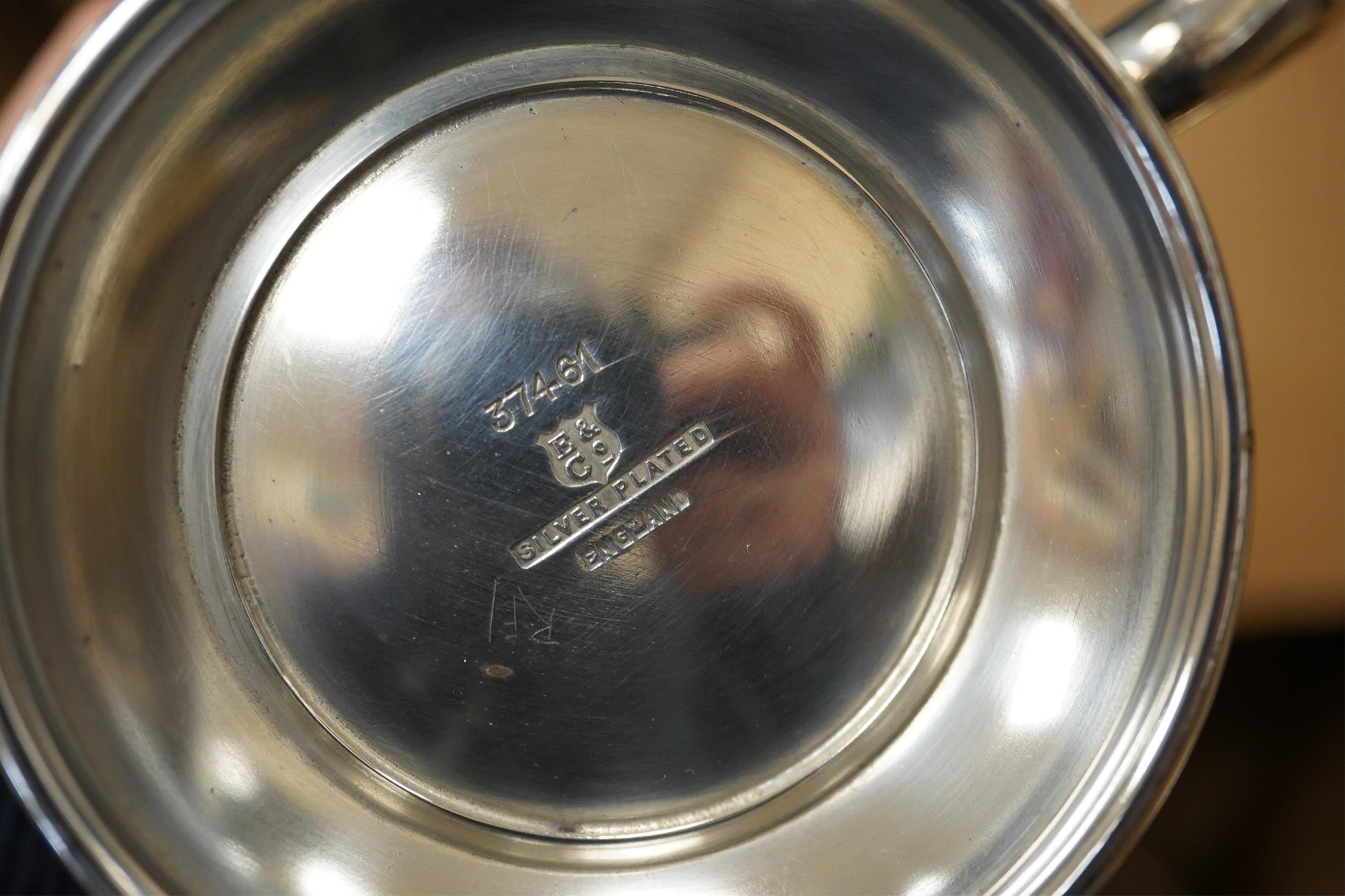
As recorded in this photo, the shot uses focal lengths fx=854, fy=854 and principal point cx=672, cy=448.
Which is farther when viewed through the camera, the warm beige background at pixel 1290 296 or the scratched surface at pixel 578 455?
the warm beige background at pixel 1290 296

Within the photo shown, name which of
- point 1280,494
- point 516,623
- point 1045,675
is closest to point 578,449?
point 516,623

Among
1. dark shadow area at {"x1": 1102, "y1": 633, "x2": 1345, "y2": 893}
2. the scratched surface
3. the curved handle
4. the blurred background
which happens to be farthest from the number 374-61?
dark shadow area at {"x1": 1102, "y1": 633, "x2": 1345, "y2": 893}

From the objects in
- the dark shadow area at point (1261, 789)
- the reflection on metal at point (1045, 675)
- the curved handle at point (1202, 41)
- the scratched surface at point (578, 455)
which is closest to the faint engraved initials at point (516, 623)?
the scratched surface at point (578, 455)

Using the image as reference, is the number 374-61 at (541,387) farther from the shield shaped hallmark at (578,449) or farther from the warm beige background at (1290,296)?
the warm beige background at (1290,296)

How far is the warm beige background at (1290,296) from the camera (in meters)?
0.63

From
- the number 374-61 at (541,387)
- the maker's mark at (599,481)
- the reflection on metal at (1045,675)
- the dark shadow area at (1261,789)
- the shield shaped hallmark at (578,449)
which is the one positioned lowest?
the dark shadow area at (1261,789)

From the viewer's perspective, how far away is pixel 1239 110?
2.08ft

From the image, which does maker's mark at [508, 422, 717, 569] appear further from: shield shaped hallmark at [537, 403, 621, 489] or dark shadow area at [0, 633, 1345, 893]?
dark shadow area at [0, 633, 1345, 893]

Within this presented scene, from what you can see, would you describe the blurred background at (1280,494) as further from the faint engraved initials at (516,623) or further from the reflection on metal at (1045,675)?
the faint engraved initials at (516,623)

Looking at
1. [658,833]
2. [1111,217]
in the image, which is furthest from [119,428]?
[1111,217]

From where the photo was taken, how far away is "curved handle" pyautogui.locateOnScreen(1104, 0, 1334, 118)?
0.40 meters

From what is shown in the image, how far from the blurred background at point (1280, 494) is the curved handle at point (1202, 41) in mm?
229

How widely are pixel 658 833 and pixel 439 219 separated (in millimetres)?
382

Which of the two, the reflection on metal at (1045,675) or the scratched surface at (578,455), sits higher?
the scratched surface at (578,455)
